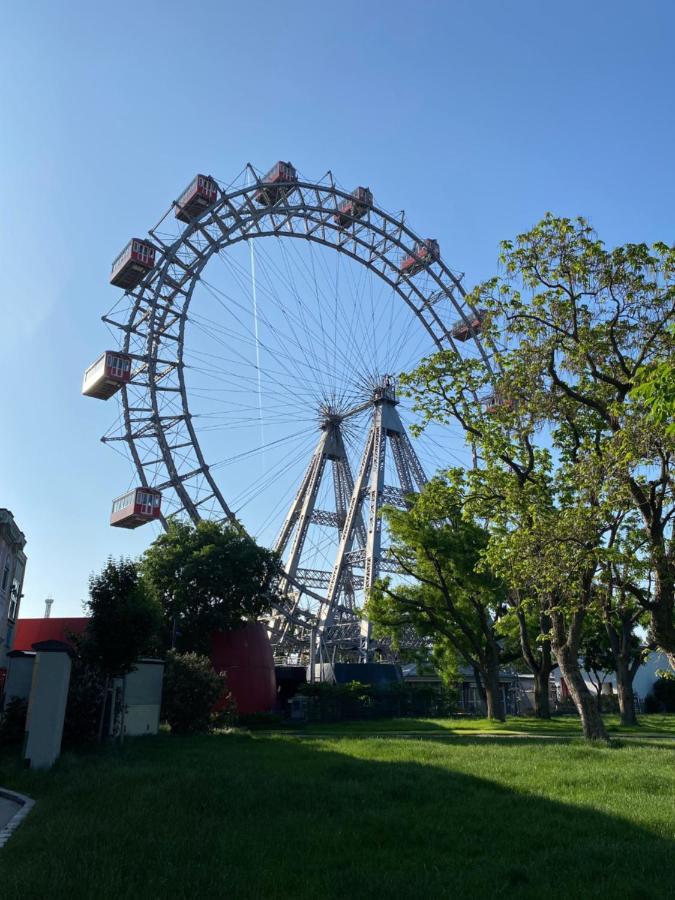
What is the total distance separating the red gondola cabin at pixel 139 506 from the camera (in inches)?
1473

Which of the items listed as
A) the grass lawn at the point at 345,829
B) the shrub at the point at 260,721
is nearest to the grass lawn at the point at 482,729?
Answer: the shrub at the point at 260,721

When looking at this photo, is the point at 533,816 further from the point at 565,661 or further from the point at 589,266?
the point at 589,266

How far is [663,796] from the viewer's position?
11.5 m

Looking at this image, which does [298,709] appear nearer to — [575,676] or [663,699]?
[575,676]

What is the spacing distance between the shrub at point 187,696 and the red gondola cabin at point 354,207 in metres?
29.8

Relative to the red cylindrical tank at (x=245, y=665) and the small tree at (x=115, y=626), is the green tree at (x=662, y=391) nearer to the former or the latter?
the small tree at (x=115, y=626)

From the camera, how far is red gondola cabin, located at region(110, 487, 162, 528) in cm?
3741

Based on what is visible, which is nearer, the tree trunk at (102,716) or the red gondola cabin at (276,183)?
the tree trunk at (102,716)

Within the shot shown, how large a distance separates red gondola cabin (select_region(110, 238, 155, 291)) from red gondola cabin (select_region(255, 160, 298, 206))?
795 cm

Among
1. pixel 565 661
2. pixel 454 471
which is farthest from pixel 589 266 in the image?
pixel 565 661

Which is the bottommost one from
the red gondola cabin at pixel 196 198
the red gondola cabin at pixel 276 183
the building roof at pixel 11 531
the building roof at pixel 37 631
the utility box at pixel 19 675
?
the utility box at pixel 19 675

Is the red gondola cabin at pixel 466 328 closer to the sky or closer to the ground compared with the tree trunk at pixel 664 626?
closer to the sky

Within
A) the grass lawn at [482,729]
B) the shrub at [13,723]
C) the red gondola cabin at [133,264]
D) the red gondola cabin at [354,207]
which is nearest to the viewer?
the shrub at [13,723]

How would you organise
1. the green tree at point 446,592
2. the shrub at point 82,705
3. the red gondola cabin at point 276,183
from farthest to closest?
the red gondola cabin at point 276,183 → the green tree at point 446,592 → the shrub at point 82,705
